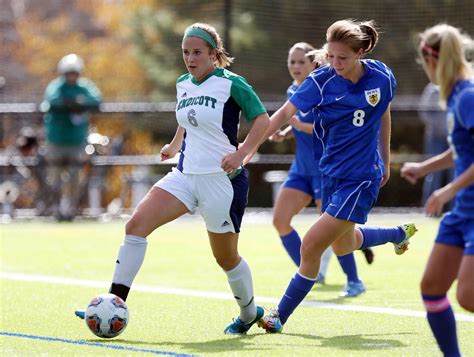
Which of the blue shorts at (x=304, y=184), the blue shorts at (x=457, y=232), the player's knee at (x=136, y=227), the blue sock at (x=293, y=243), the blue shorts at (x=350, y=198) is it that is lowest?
the blue sock at (x=293, y=243)

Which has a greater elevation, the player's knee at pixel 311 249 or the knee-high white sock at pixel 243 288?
the player's knee at pixel 311 249

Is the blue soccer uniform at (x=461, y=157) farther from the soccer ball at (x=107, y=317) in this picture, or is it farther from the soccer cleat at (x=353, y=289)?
the soccer cleat at (x=353, y=289)

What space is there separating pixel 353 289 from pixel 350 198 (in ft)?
7.80

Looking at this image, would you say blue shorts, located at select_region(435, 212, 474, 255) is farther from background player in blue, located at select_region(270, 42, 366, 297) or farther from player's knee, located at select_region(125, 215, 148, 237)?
background player in blue, located at select_region(270, 42, 366, 297)

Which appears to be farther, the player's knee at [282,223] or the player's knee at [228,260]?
the player's knee at [282,223]

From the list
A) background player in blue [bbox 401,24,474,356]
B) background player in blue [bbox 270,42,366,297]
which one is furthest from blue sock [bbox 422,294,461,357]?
background player in blue [bbox 270,42,366,297]

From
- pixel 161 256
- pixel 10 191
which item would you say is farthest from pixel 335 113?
pixel 10 191

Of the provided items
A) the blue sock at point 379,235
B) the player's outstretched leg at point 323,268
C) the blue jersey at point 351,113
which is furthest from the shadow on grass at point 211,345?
the player's outstretched leg at point 323,268

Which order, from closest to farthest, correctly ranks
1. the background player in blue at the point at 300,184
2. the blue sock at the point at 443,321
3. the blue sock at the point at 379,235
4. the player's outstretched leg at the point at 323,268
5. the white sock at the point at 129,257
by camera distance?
the blue sock at the point at 443,321, the white sock at the point at 129,257, the blue sock at the point at 379,235, the background player in blue at the point at 300,184, the player's outstretched leg at the point at 323,268

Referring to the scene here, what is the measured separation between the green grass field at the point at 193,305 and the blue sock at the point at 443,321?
2.22ft

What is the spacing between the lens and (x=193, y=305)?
29.2ft

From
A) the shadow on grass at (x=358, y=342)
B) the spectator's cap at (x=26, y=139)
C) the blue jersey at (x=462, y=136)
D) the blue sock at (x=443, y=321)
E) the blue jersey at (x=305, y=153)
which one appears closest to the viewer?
the blue jersey at (x=462, y=136)

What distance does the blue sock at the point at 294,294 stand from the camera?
7.40 meters

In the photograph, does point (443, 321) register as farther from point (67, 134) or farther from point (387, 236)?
point (67, 134)
